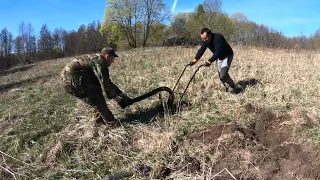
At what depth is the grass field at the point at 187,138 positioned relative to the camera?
155 inches

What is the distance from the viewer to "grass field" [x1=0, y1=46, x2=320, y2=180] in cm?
394

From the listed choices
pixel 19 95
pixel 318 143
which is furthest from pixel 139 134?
pixel 19 95

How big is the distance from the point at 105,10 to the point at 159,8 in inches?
279

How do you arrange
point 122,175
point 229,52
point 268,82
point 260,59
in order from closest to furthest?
point 122,175, point 229,52, point 268,82, point 260,59

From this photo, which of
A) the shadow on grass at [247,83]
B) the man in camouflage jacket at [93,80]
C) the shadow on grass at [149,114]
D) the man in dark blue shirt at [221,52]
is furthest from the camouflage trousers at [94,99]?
the shadow on grass at [247,83]

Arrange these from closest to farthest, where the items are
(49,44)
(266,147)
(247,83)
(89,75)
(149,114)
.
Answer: (266,147) < (89,75) < (149,114) < (247,83) < (49,44)

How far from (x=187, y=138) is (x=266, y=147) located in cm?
117

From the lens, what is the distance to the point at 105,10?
1497 inches

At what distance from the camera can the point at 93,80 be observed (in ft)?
17.1

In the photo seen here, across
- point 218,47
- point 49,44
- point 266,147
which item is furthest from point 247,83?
point 49,44

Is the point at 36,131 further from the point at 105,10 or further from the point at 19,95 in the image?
the point at 105,10

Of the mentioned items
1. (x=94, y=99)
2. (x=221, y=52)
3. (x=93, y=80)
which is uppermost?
(x=221, y=52)

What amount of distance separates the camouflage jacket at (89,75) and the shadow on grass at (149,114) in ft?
2.54

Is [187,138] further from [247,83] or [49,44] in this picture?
[49,44]
